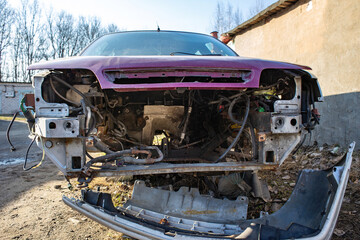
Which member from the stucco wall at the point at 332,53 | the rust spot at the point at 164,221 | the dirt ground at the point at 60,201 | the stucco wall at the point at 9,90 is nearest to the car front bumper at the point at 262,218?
the rust spot at the point at 164,221

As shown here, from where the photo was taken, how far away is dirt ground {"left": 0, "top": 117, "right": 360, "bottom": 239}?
226 centimetres

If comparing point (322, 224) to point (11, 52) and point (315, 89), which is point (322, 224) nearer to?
point (315, 89)

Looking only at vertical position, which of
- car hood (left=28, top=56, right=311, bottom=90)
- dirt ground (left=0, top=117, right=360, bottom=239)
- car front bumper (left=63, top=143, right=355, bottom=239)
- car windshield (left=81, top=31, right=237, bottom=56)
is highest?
car windshield (left=81, top=31, right=237, bottom=56)

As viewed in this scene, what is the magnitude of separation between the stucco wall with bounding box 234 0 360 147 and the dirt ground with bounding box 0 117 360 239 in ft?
1.68

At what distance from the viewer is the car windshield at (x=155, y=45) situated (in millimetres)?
2914

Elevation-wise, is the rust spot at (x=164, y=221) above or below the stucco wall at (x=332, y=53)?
below

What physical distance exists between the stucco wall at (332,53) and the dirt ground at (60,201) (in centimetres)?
51

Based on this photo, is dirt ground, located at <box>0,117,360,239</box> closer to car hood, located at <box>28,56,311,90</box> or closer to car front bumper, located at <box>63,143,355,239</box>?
car front bumper, located at <box>63,143,355,239</box>

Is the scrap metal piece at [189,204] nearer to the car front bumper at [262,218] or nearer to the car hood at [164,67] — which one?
the car front bumper at [262,218]

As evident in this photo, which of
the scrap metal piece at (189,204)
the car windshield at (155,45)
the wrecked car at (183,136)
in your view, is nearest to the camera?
the wrecked car at (183,136)

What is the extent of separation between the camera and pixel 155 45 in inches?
120

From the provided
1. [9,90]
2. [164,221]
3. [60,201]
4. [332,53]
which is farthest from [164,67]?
[9,90]

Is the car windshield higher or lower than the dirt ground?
higher

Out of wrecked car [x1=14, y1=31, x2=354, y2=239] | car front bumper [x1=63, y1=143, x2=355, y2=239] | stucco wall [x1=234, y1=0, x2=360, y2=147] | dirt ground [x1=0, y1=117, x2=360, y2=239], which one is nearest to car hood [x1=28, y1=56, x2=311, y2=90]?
wrecked car [x1=14, y1=31, x2=354, y2=239]
